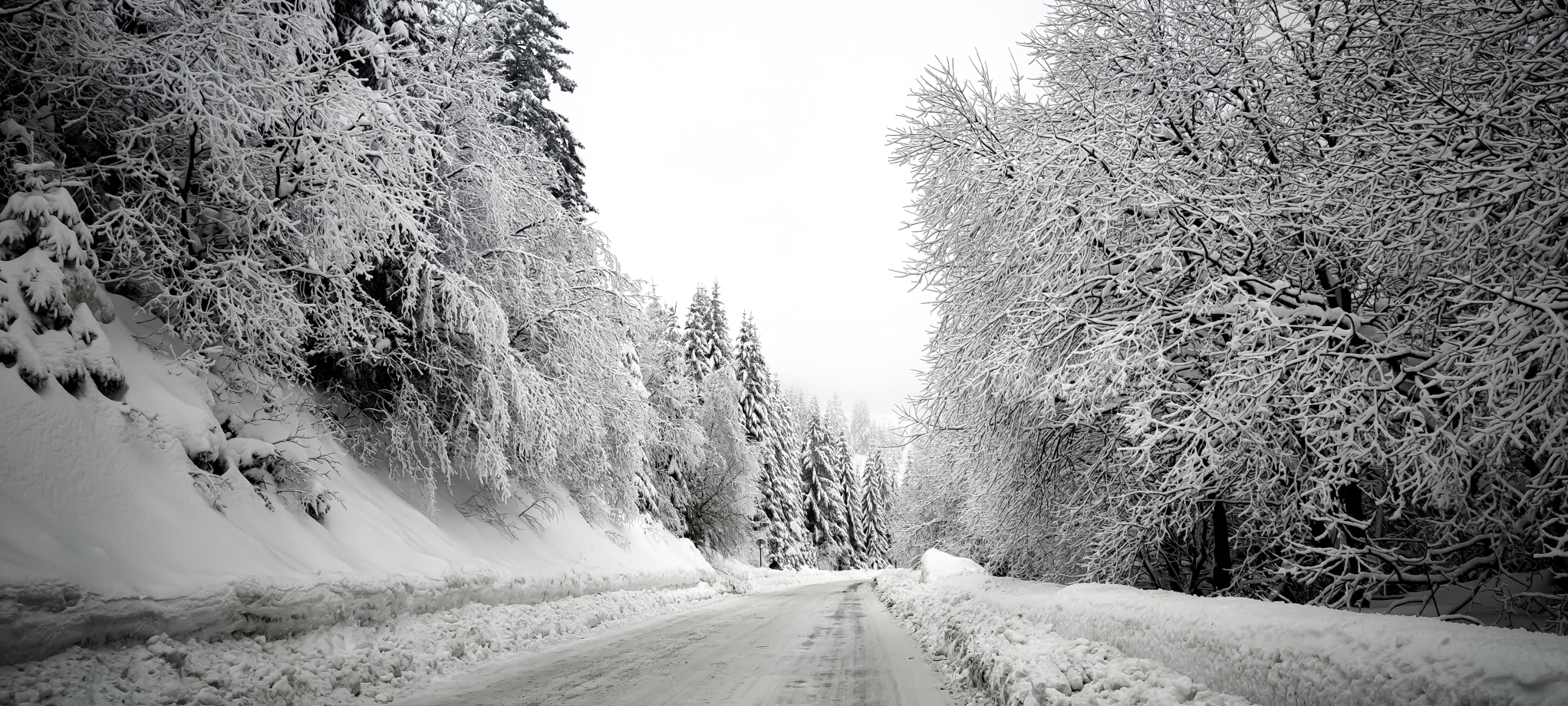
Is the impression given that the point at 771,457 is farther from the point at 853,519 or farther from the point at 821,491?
the point at 853,519

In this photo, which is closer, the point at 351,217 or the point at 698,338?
the point at 351,217

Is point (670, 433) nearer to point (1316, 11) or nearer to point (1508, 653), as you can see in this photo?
point (1316, 11)

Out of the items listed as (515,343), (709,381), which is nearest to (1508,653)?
(515,343)

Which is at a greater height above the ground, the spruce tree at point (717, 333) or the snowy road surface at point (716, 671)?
the spruce tree at point (717, 333)

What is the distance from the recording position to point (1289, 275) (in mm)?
5723

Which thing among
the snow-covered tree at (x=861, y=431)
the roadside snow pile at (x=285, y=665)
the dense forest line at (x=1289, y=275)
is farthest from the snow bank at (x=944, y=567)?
the snow-covered tree at (x=861, y=431)

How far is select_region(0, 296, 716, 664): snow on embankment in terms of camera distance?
4.59m

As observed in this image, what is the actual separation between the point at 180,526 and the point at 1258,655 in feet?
26.2

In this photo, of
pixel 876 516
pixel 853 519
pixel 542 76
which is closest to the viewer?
pixel 542 76

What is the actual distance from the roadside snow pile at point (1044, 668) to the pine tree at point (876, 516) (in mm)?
58068

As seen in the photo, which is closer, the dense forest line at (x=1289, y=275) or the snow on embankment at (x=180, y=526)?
the dense forest line at (x=1289, y=275)

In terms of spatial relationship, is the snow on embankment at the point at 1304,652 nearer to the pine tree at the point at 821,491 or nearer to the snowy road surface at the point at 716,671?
the snowy road surface at the point at 716,671

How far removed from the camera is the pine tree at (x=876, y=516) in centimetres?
6738

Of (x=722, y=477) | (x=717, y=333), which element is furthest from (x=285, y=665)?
(x=717, y=333)
